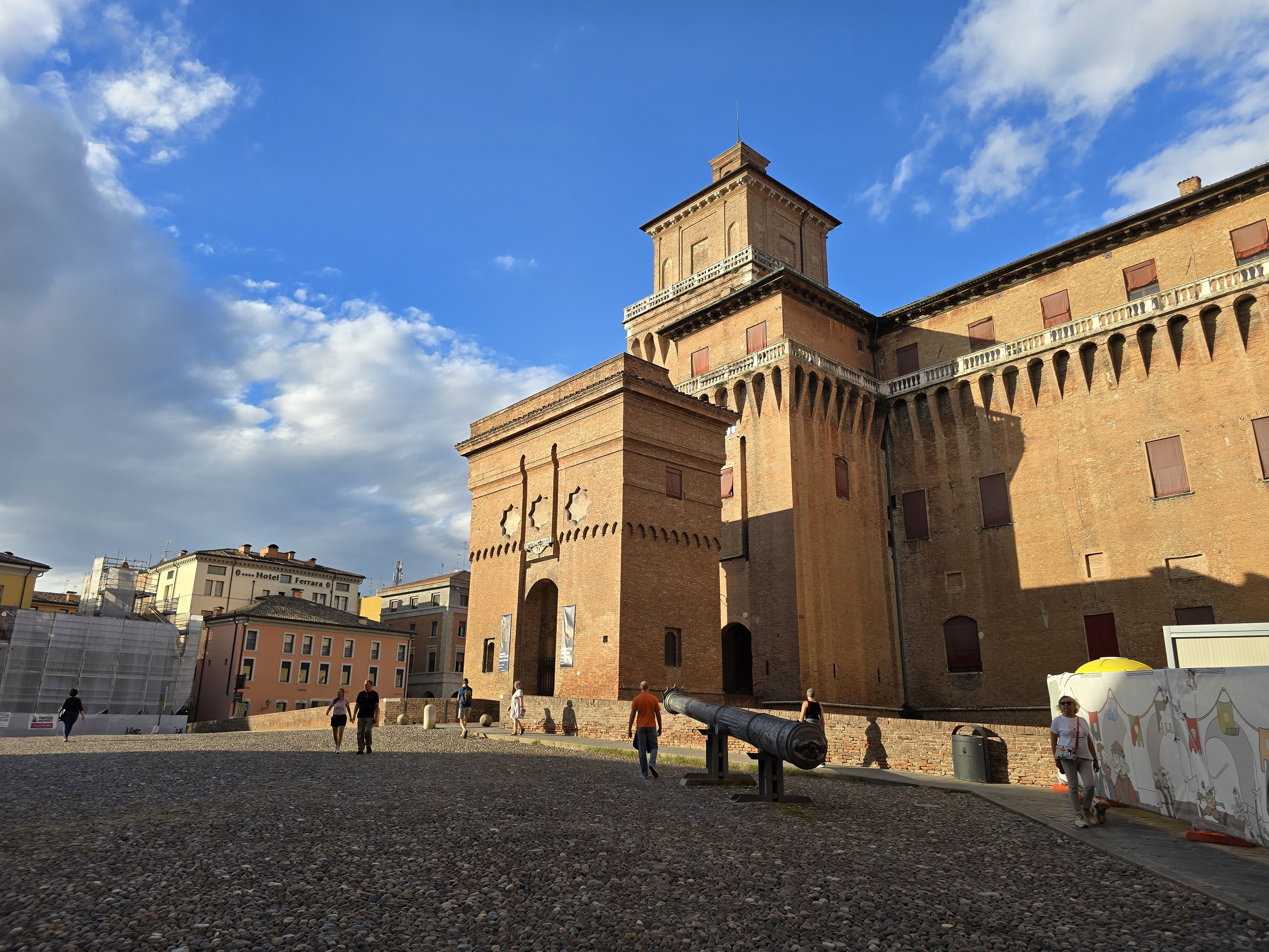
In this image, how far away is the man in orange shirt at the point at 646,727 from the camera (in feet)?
43.0

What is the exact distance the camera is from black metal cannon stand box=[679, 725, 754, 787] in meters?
12.3

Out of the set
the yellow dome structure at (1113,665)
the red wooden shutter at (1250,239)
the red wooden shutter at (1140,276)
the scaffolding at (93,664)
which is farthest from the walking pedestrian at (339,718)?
the red wooden shutter at (1250,239)

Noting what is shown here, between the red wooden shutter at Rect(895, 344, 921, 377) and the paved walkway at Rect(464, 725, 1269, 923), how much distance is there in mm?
23245

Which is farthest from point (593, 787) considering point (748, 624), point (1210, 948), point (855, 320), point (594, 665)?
point (855, 320)

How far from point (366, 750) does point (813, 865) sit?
11327mm

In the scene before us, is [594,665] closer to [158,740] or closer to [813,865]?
[158,740]

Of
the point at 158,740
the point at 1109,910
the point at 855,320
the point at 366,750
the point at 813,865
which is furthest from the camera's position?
the point at 855,320

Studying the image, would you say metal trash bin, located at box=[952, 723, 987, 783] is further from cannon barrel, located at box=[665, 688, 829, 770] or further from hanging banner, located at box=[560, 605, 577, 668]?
hanging banner, located at box=[560, 605, 577, 668]

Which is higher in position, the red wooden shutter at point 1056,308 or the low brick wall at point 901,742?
the red wooden shutter at point 1056,308

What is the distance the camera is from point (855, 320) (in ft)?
116

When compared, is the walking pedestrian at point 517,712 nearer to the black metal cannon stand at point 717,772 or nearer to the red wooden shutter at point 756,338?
the black metal cannon stand at point 717,772

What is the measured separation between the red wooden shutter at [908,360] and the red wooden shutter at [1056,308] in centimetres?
519

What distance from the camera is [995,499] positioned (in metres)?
31.2

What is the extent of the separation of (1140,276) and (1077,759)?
83.9ft
